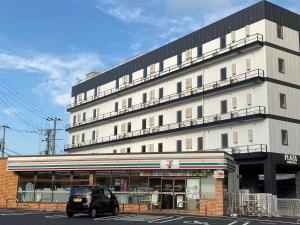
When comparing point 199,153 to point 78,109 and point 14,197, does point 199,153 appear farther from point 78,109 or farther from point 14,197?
point 78,109

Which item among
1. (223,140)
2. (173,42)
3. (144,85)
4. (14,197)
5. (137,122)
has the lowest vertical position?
(14,197)

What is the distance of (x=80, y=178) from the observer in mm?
37625

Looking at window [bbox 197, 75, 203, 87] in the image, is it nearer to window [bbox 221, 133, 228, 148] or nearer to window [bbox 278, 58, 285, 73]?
window [bbox 221, 133, 228, 148]

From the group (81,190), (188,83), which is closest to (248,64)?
(188,83)

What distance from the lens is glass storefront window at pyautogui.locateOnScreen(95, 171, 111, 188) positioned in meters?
37.0

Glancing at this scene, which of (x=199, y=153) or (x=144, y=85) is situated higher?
(x=144, y=85)

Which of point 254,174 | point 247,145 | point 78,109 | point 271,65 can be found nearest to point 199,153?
point 247,145

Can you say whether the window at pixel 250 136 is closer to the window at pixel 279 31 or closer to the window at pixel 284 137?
the window at pixel 284 137

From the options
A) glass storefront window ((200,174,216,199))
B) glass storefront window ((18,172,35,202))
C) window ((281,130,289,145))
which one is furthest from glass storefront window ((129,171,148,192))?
window ((281,130,289,145))

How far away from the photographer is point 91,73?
8169cm

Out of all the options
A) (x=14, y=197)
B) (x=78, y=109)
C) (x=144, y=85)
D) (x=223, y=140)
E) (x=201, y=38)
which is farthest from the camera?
(x=78, y=109)

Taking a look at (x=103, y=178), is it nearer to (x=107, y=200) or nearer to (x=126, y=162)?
(x=126, y=162)

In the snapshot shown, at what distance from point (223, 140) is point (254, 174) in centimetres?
809

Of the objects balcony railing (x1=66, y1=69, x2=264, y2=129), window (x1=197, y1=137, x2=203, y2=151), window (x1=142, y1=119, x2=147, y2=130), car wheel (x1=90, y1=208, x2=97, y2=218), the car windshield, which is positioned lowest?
car wheel (x1=90, y1=208, x2=97, y2=218)
